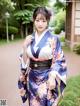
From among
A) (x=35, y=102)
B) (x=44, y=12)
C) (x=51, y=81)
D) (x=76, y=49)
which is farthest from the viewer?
(x=76, y=49)

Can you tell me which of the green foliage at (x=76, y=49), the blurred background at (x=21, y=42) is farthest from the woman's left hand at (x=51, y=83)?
the green foliage at (x=76, y=49)

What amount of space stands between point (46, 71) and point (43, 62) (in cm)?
10

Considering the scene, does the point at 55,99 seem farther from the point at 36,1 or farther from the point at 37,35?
the point at 36,1

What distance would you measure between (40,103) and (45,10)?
991 millimetres

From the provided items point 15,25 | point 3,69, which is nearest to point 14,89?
point 3,69

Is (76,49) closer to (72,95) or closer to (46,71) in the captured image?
(72,95)

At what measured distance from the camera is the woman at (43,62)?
4.20m

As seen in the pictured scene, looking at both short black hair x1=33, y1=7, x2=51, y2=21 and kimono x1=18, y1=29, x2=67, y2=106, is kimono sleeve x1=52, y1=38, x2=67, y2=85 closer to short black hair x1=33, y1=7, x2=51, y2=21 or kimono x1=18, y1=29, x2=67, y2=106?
kimono x1=18, y1=29, x2=67, y2=106

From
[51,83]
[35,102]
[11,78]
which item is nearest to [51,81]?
[51,83]

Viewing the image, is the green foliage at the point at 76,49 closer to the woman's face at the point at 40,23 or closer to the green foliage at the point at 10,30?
the woman's face at the point at 40,23

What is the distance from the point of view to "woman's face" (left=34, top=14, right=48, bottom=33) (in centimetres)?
422

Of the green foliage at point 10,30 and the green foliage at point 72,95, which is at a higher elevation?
the green foliage at point 72,95

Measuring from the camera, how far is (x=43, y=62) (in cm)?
424

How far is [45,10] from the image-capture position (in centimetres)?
426
